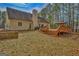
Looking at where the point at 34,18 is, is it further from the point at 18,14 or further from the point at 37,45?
the point at 37,45

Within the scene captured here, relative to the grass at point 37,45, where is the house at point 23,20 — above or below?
above

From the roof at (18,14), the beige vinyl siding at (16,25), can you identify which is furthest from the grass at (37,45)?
the roof at (18,14)

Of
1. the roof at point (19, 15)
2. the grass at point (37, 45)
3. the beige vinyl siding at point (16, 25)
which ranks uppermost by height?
the roof at point (19, 15)

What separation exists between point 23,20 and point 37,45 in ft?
1.03

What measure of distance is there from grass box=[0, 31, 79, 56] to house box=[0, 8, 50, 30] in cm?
8

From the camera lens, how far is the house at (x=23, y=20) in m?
1.63

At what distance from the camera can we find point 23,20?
1.64 meters

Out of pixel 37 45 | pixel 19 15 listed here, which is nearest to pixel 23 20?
pixel 19 15

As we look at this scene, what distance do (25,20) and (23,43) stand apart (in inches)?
10.0

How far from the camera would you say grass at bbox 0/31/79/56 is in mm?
1622

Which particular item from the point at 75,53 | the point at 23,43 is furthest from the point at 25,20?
the point at 75,53

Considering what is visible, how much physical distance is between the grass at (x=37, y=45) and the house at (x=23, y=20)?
80 millimetres

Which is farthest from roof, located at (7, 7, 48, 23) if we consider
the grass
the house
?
the grass

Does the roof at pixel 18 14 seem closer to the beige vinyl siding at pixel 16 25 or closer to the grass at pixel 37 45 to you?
the beige vinyl siding at pixel 16 25
